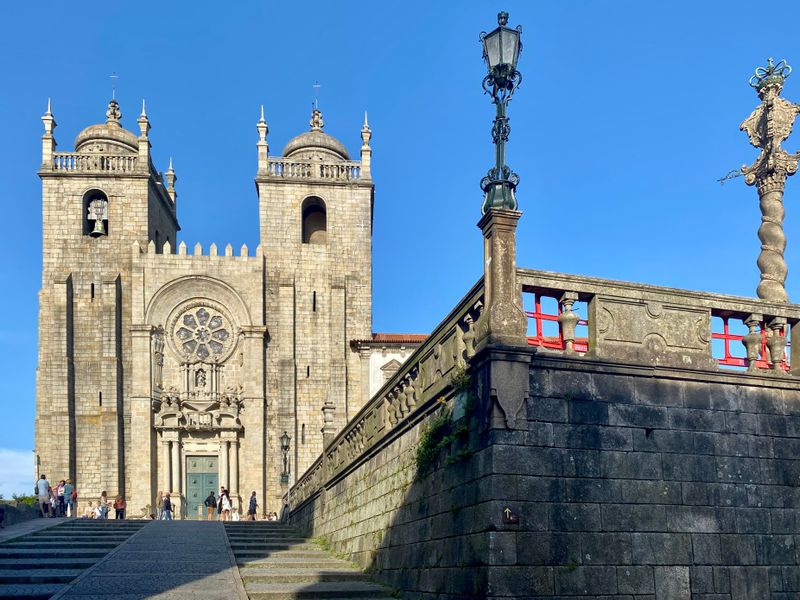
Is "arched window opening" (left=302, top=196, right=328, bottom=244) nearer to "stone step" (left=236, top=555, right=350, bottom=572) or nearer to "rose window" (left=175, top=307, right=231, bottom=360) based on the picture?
"rose window" (left=175, top=307, right=231, bottom=360)

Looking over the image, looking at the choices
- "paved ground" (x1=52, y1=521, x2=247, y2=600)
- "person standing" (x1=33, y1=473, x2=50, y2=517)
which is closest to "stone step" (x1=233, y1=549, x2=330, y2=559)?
"paved ground" (x1=52, y1=521, x2=247, y2=600)

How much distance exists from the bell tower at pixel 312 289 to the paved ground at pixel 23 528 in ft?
52.1

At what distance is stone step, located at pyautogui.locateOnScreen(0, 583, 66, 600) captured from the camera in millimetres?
10797

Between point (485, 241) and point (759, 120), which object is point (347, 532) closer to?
point (485, 241)

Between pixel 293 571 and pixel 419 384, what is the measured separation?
3.90 metres

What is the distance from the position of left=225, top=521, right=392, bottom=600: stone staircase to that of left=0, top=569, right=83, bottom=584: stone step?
2390mm

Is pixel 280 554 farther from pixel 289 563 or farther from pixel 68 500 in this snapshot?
pixel 68 500

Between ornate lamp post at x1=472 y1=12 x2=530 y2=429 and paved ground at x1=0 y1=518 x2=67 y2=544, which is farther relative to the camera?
paved ground at x1=0 y1=518 x2=67 y2=544

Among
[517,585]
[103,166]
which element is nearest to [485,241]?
[517,585]

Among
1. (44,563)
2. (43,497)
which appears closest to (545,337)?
(44,563)

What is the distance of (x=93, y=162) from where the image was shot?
1571 inches

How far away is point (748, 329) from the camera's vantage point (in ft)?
35.0

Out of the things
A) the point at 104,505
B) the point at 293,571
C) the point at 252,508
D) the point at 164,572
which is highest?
the point at 164,572

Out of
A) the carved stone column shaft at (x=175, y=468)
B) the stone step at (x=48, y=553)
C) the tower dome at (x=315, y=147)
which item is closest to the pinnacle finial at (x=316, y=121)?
the tower dome at (x=315, y=147)
